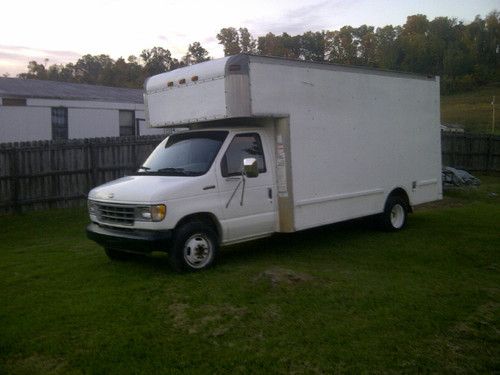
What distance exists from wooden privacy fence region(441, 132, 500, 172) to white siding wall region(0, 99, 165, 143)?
42.1ft

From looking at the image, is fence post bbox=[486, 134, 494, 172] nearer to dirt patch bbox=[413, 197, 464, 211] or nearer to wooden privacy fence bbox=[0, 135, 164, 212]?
dirt patch bbox=[413, 197, 464, 211]

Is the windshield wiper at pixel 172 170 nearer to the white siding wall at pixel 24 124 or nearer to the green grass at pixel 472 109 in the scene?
the white siding wall at pixel 24 124

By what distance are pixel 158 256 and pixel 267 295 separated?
9.47ft

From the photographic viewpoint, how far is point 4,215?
533 inches

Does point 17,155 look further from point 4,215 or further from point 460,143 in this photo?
point 460,143

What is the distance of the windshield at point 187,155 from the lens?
758 centimetres

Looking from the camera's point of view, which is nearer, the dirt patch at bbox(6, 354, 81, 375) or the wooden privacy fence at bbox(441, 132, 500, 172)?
the dirt patch at bbox(6, 354, 81, 375)

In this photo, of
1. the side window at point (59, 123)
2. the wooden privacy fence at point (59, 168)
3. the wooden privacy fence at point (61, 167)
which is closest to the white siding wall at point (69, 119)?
the side window at point (59, 123)

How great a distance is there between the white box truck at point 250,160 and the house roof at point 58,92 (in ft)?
41.4

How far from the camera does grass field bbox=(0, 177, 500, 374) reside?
452 cm

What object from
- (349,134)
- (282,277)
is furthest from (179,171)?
(349,134)

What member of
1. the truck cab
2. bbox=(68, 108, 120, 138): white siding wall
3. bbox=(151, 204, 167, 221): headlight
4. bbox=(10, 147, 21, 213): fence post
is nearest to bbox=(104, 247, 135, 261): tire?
the truck cab

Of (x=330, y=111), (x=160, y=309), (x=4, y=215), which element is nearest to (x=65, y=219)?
(x=4, y=215)

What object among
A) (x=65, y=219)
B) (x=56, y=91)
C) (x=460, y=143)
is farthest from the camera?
(x=460, y=143)
